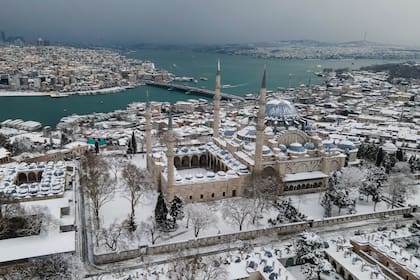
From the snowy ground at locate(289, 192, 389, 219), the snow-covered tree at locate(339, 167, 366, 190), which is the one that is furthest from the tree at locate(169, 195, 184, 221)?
the snow-covered tree at locate(339, 167, 366, 190)

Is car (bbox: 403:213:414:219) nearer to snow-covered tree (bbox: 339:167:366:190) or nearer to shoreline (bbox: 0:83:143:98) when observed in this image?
snow-covered tree (bbox: 339:167:366:190)

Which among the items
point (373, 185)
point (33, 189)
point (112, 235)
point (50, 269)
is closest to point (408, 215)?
point (373, 185)

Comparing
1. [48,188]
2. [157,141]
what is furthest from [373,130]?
[48,188]

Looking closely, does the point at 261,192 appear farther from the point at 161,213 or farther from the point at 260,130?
the point at 161,213

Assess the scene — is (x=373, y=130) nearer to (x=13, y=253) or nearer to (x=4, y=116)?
(x=13, y=253)

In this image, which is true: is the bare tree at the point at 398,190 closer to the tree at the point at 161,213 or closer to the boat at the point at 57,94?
the tree at the point at 161,213

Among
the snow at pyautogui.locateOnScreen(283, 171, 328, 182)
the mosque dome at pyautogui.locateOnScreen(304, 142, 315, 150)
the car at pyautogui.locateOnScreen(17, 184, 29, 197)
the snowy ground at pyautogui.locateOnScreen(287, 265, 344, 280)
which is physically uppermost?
the mosque dome at pyautogui.locateOnScreen(304, 142, 315, 150)

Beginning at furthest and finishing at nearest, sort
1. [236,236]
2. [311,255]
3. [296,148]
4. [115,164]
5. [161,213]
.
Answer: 1. [115,164]
2. [296,148]
3. [161,213]
4. [236,236]
5. [311,255]
